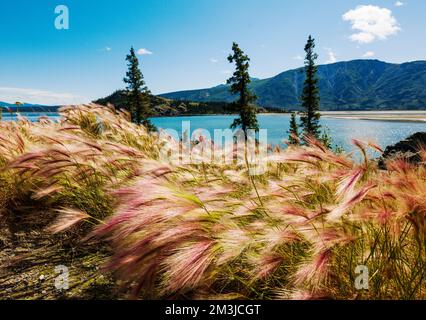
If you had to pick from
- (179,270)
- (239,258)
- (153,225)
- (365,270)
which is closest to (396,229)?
(365,270)

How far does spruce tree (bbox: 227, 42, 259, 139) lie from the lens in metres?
31.9

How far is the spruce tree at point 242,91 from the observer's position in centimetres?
3191

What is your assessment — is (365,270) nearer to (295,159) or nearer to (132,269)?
(295,159)

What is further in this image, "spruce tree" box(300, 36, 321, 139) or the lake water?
"spruce tree" box(300, 36, 321, 139)

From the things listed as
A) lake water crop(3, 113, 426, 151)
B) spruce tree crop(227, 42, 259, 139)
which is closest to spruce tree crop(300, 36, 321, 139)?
lake water crop(3, 113, 426, 151)

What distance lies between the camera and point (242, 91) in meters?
32.9

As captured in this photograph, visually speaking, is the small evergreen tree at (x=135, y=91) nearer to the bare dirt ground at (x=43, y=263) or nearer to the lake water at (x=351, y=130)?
the lake water at (x=351, y=130)

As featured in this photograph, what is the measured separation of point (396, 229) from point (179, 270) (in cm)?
111

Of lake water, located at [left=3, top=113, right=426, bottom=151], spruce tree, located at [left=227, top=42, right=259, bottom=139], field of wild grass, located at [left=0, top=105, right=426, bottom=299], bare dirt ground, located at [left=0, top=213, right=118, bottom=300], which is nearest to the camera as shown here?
field of wild grass, located at [left=0, top=105, right=426, bottom=299]

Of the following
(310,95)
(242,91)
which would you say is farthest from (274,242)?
(310,95)

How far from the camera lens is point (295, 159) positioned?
2145mm

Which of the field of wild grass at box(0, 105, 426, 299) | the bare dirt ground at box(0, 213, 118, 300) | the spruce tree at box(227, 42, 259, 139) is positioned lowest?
the bare dirt ground at box(0, 213, 118, 300)

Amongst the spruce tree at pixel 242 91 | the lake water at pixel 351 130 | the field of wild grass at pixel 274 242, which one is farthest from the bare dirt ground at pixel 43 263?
the spruce tree at pixel 242 91

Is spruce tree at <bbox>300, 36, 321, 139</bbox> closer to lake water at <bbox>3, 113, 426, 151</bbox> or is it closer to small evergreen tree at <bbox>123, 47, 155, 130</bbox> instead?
lake water at <bbox>3, 113, 426, 151</bbox>
